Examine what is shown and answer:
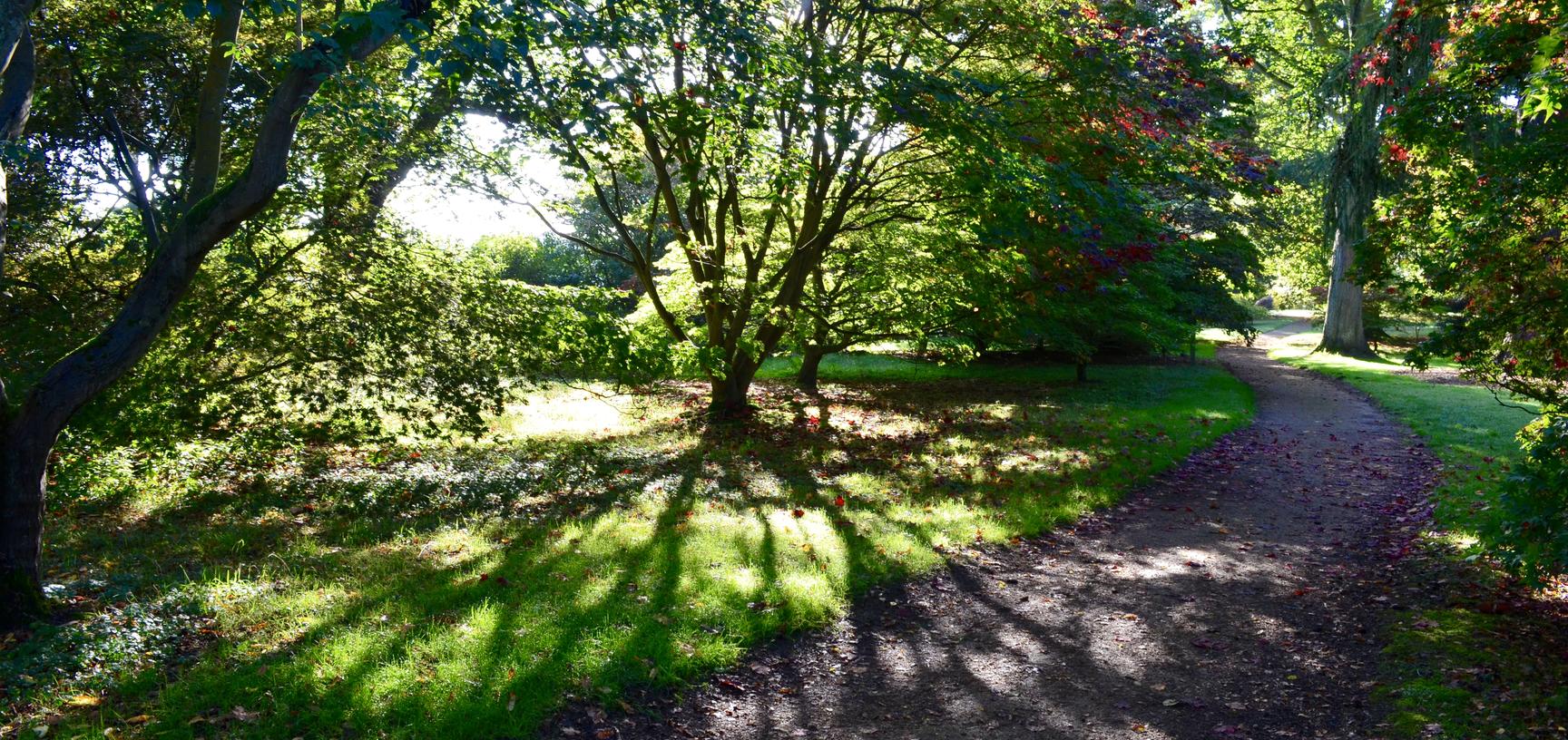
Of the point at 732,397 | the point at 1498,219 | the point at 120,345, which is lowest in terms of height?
the point at 732,397

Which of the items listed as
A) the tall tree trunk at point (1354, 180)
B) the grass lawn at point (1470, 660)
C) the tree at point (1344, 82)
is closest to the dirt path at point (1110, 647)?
the grass lawn at point (1470, 660)

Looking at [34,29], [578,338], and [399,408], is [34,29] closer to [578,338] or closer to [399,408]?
[399,408]

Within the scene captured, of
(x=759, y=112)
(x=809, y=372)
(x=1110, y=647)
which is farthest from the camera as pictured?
(x=809, y=372)

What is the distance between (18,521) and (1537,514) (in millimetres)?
8845

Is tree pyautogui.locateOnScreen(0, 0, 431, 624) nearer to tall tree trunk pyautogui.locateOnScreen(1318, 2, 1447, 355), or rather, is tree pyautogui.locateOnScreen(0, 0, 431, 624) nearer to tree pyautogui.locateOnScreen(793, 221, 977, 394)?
tall tree trunk pyautogui.locateOnScreen(1318, 2, 1447, 355)

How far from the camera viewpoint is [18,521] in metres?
5.52

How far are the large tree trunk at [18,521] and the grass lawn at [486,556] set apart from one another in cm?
37

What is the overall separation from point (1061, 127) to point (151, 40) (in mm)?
11564

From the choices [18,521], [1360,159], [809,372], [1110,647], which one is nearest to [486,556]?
[18,521]

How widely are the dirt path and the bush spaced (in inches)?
42.5

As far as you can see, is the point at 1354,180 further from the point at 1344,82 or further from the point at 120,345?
the point at 120,345

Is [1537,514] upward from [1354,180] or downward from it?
downward

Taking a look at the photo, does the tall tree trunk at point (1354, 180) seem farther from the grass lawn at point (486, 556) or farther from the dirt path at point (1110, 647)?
the dirt path at point (1110, 647)

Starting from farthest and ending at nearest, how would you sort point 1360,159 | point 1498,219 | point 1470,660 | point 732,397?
point 1360,159, point 732,397, point 1498,219, point 1470,660
